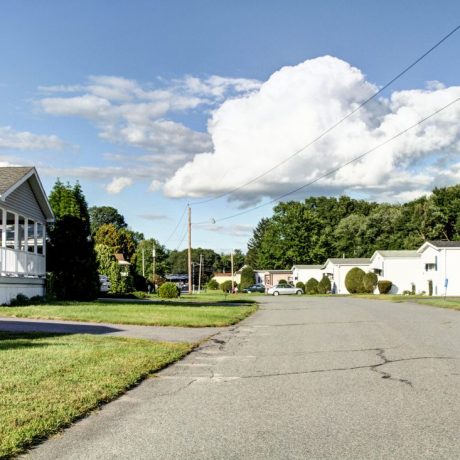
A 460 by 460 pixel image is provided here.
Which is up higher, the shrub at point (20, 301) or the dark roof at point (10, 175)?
the dark roof at point (10, 175)

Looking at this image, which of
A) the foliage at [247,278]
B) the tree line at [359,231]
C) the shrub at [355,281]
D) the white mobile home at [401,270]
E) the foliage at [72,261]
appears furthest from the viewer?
the foliage at [247,278]

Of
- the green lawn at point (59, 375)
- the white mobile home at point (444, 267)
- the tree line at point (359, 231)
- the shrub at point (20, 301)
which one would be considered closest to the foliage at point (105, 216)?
the tree line at point (359, 231)

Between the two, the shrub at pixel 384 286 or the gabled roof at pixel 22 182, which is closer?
the gabled roof at pixel 22 182

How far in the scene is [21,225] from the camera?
99.1ft

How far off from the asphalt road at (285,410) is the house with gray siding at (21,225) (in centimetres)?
1348

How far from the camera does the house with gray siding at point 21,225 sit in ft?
76.7

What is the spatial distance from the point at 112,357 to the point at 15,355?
1.63 metres

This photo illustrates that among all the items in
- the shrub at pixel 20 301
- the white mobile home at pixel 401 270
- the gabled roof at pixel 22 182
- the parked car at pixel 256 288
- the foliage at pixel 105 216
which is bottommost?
the parked car at pixel 256 288

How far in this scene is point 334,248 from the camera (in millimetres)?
100875

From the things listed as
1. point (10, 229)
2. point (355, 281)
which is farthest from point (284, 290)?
point (10, 229)

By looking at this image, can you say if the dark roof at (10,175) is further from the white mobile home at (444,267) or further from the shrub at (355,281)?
the shrub at (355,281)

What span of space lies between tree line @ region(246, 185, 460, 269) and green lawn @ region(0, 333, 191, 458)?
2931 inches

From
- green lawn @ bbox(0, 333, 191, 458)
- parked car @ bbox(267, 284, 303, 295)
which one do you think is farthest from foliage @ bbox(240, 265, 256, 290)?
green lawn @ bbox(0, 333, 191, 458)

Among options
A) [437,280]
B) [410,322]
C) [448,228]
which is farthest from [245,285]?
[410,322]
